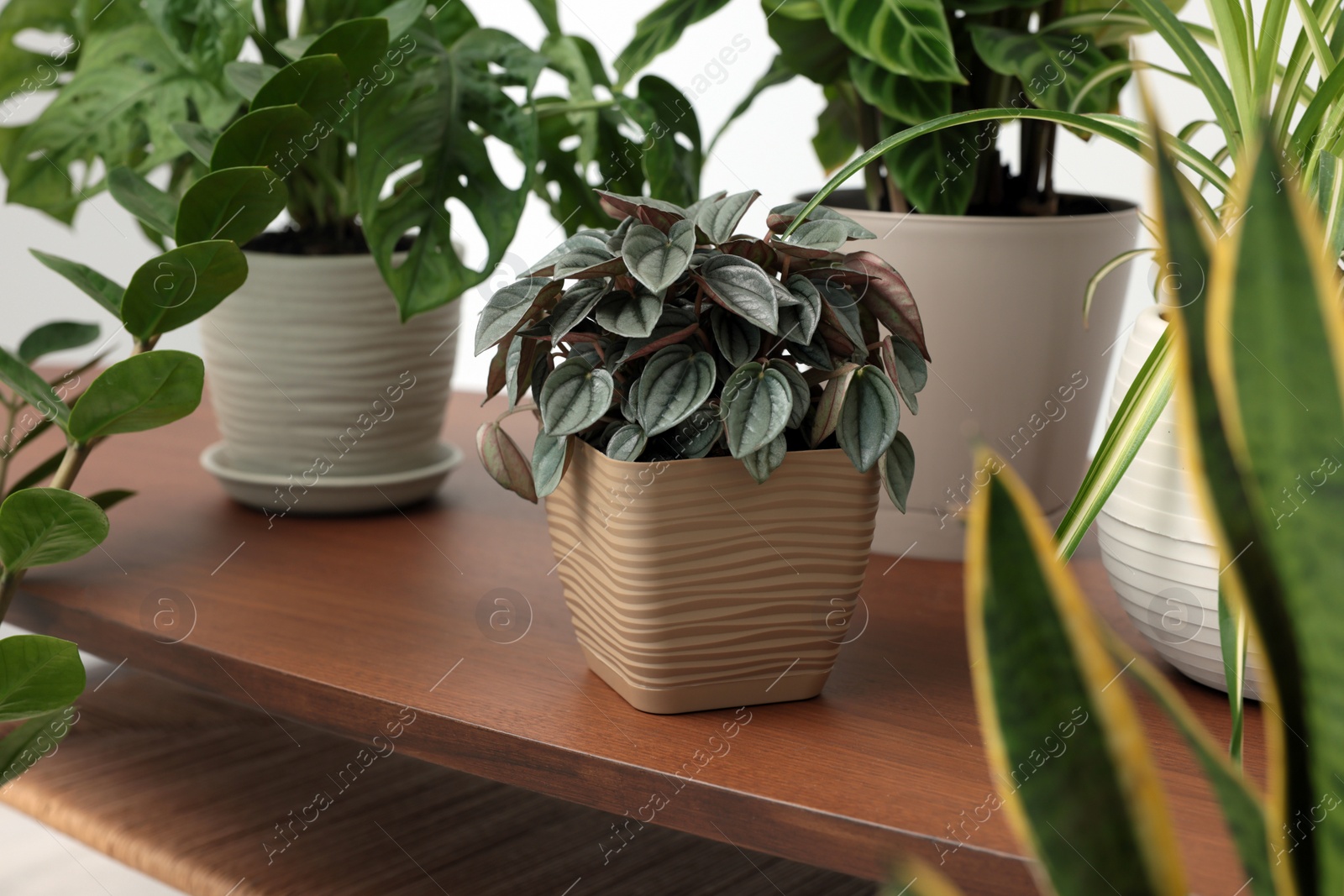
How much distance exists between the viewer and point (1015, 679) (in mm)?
295

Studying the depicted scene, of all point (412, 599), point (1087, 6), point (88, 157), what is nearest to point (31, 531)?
point (412, 599)

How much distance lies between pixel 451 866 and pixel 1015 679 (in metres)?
0.64

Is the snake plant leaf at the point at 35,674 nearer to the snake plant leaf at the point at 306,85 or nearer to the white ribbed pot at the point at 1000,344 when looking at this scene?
the snake plant leaf at the point at 306,85

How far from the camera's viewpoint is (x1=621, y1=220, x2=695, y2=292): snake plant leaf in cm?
55

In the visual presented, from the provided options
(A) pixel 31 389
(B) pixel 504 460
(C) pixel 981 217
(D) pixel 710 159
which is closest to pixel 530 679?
(B) pixel 504 460

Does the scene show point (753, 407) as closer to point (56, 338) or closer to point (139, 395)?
point (139, 395)

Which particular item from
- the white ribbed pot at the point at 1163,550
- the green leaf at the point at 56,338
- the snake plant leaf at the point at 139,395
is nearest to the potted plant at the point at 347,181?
the green leaf at the point at 56,338

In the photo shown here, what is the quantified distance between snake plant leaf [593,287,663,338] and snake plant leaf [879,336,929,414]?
0.13 meters

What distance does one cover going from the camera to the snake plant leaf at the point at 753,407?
55cm

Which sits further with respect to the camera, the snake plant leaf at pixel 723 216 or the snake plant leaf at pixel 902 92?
the snake plant leaf at pixel 902 92

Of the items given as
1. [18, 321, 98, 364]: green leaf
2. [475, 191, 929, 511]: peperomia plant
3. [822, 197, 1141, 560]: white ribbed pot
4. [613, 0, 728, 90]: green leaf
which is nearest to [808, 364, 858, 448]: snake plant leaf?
[475, 191, 929, 511]: peperomia plant

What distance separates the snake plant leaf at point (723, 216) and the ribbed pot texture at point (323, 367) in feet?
1.44

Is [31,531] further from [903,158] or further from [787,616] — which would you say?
[903,158]

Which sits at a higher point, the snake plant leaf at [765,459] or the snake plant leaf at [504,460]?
the snake plant leaf at [765,459]
